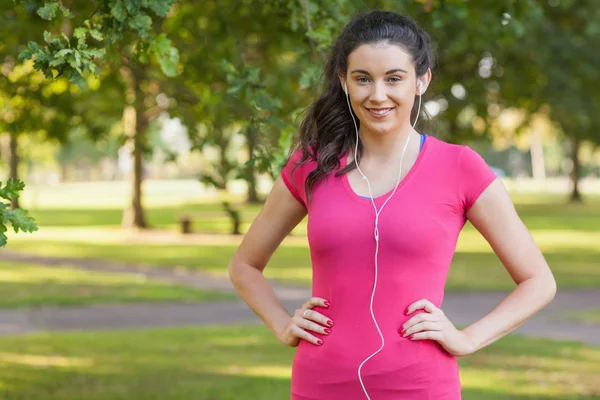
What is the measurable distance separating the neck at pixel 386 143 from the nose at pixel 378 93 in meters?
0.12

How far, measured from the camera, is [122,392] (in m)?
7.98

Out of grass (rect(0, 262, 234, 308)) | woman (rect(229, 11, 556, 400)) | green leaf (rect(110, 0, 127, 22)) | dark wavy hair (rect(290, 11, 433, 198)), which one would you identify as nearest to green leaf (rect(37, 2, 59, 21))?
green leaf (rect(110, 0, 127, 22))

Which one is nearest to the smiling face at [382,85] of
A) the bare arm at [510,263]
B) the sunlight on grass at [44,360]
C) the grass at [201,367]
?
the bare arm at [510,263]

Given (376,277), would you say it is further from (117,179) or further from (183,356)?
(117,179)

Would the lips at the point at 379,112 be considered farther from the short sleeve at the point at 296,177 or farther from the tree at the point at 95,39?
the tree at the point at 95,39

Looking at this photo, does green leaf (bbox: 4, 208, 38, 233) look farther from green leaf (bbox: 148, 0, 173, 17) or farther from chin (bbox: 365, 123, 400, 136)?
chin (bbox: 365, 123, 400, 136)

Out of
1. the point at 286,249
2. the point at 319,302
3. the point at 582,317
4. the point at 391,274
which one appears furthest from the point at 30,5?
the point at 286,249

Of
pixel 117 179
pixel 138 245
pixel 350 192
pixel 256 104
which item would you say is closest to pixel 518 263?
pixel 350 192

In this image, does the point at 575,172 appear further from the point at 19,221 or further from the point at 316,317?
the point at 316,317

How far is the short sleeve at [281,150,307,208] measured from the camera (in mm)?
2754

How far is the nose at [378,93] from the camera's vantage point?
8.50 ft

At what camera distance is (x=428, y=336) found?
2.51 metres

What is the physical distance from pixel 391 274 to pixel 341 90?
617mm

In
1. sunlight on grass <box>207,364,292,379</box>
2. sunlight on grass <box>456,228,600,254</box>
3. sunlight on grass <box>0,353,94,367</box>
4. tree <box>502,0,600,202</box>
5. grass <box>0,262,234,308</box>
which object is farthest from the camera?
sunlight on grass <box>456,228,600,254</box>
